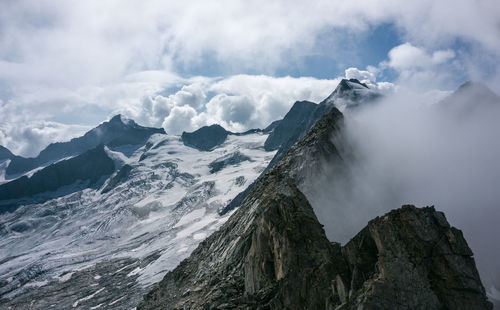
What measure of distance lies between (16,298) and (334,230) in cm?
19883

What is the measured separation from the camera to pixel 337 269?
27156mm

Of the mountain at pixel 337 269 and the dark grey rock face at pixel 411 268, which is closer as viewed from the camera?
the dark grey rock face at pixel 411 268

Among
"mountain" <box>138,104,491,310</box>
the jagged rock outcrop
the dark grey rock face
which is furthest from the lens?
the jagged rock outcrop

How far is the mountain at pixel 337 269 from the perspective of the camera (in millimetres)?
21344

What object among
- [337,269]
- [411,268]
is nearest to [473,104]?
[337,269]

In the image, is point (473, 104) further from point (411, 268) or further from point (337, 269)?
point (411, 268)

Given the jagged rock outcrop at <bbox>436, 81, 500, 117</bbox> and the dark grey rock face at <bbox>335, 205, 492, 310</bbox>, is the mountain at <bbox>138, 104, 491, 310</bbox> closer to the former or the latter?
the dark grey rock face at <bbox>335, 205, 492, 310</bbox>

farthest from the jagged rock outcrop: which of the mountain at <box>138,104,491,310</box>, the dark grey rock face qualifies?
the dark grey rock face

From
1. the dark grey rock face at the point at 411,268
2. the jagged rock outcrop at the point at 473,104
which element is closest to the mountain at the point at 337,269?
the dark grey rock face at the point at 411,268

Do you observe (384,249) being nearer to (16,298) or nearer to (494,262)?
(494,262)

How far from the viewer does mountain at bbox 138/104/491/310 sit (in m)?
21.3

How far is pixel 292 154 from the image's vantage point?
81.4 m

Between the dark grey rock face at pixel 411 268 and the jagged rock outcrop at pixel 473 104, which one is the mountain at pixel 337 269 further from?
the jagged rock outcrop at pixel 473 104

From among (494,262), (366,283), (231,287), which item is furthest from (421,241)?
(494,262)
